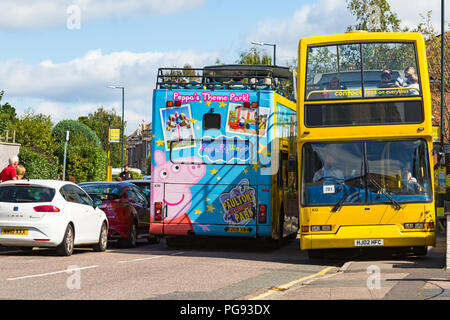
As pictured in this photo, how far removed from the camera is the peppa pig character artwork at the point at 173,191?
19.8m

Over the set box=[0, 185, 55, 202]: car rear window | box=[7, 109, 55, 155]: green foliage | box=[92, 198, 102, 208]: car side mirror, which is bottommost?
box=[92, 198, 102, 208]: car side mirror

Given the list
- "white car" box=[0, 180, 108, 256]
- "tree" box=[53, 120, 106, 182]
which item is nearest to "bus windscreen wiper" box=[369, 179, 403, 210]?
"white car" box=[0, 180, 108, 256]

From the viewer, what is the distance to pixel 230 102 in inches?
779

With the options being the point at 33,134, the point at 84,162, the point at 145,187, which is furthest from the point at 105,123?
the point at 145,187

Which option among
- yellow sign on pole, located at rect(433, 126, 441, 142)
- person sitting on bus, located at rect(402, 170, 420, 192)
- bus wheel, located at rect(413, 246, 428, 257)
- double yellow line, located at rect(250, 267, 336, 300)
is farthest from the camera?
yellow sign on pole, located at rect(433, 126, 441, 142)

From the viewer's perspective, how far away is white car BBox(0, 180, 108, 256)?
17.1 metres

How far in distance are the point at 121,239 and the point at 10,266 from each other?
671cm

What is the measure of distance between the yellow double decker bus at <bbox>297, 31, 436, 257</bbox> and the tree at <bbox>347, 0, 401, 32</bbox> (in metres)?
26.5

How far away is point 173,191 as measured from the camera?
65.2ft

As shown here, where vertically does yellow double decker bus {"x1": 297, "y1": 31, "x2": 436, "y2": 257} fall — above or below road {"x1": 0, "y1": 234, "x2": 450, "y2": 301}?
above

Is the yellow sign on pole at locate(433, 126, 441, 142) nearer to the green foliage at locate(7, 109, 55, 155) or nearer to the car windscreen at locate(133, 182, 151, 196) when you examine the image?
the car windscreen at locate(133, 182, 151, 196)
